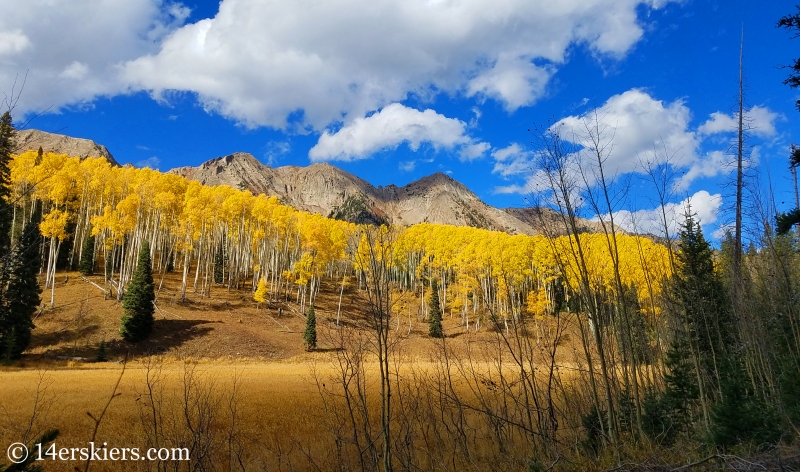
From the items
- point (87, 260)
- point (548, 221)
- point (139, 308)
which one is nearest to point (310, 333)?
point (139, 308)

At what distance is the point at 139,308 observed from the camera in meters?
26.6

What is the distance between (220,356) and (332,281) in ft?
A: 103

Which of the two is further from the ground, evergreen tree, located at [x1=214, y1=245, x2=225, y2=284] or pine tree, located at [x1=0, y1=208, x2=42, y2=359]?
evergreen tree, located at [x1=214, y1=245, x2=225, y2=284]

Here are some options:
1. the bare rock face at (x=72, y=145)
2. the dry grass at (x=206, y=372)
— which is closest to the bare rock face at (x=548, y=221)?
the dry grass at (x=206, y=372)

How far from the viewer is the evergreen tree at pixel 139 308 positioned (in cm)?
2614

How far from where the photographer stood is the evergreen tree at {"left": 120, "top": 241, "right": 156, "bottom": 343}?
2614cm

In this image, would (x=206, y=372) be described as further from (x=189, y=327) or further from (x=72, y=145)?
(x=72, y=145)

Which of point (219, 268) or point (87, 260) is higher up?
point (87, 260)

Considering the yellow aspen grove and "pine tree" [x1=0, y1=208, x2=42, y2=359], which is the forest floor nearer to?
"pine tree" [x1=0, y1=208, x2=42, y2=359]

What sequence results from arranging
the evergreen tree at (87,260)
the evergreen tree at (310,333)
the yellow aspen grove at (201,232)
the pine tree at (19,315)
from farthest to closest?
the evergreen tree at (87,260) → the yellow aspen grove at (201,232) → the evergreen tree at (310,333) → the pine tree at (19,315)

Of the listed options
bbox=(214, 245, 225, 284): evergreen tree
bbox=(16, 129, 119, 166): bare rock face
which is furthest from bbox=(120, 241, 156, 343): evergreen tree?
bbox=(16, 129, 119, 166): bare rock face

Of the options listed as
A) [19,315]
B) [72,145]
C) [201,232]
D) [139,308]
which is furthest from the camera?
[72,145]

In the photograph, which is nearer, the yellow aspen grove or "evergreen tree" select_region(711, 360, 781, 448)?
"evergreen tree" select_region(711, 360, 781, 448)

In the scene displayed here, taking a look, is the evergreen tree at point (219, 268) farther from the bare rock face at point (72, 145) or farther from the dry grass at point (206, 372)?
the bare rock face at point (72, 145)
